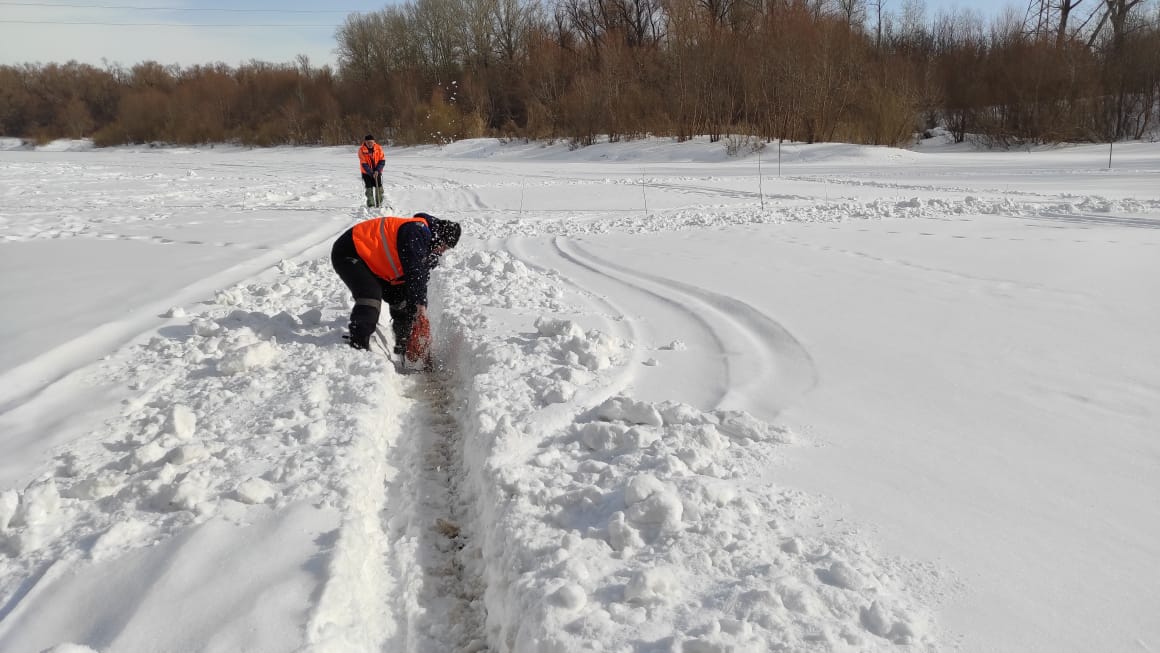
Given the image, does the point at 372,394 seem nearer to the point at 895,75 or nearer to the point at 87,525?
the point at 87,525

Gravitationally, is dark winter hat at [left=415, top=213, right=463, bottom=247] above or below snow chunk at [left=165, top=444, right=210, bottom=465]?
above

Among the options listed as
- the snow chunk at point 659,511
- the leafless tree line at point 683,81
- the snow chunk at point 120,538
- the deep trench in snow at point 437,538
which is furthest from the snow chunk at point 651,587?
the leafless tree line at point 683,81

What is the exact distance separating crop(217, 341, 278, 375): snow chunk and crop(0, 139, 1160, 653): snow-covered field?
1.2 inches

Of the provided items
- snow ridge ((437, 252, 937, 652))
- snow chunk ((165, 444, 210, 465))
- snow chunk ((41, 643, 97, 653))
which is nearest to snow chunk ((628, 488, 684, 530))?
snow ridge ((437, 252, 937, 652))

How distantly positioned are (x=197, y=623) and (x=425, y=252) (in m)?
2.80

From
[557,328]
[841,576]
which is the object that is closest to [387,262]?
[557,328]

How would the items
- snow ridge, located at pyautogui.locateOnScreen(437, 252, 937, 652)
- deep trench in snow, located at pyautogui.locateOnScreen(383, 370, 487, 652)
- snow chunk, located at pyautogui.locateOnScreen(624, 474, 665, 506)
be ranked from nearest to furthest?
1. snow ridge, located at pyautogui.locateOnScreen(437, 252, 937, 652)
2. deep trench in snow, located at pyautogui.locateOnScreen(383, 370, 487, 652)
3. snow chunk, located at pyautogui.locateOnScreen(624, 474, 665, 506)

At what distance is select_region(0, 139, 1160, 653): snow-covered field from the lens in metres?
2.20

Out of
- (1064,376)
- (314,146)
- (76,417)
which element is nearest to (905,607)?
(1064,376)

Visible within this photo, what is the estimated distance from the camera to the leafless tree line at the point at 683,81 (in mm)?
23500

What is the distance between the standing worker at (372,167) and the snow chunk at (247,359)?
8.23m

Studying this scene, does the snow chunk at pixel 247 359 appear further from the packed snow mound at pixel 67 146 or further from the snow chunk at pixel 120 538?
the packed snow mound at pixel 67 146

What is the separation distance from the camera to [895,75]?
2452 cm

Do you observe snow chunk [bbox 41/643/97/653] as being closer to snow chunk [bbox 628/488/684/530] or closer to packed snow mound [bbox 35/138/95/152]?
snow chunk [bbox 628/488/684/530]
